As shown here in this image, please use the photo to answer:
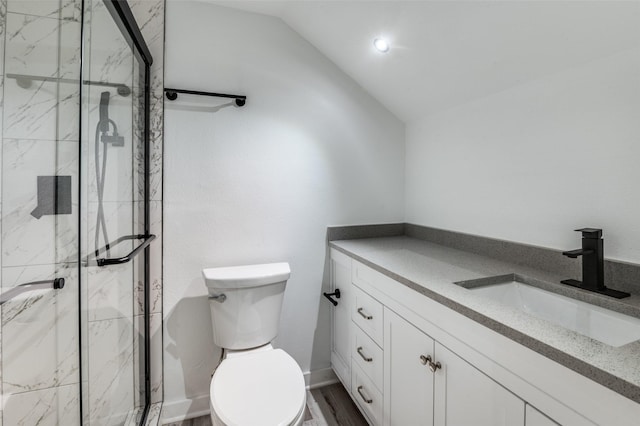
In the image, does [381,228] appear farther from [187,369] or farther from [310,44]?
[187,369]

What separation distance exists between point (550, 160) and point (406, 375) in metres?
1.06

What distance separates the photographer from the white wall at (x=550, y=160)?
3.36 feet

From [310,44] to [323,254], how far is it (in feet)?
4.33

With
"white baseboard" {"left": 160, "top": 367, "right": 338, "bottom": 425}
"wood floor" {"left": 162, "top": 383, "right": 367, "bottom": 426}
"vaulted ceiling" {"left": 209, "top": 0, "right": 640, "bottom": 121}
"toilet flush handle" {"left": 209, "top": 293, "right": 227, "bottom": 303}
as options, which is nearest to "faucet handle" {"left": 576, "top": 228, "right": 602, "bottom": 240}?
"vaulted ceiling" {"left": 209, "top": 0, "right": 640, "bottom": 121}

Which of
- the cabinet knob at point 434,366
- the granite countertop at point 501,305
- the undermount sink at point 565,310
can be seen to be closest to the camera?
the granite countertop at point 501,305

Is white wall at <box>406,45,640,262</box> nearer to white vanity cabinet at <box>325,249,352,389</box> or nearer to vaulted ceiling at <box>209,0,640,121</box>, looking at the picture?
vaulted ceiling at <box>209,0,640,121</box>

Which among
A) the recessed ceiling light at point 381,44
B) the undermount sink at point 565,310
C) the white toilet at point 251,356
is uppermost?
the recessed ceiling light at point 381,44

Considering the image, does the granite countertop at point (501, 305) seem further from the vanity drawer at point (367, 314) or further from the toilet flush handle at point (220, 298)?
the toilet flush handle at point (220, 298)

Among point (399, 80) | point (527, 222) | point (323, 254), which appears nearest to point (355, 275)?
point (323, 254)

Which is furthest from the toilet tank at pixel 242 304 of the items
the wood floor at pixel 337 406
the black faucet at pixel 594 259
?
the black faucet at pixel 594 259

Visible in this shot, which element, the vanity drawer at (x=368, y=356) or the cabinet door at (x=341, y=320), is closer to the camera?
the vanity drawer at (x=368, y=356)

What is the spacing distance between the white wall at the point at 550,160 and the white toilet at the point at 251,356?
1.12 meters

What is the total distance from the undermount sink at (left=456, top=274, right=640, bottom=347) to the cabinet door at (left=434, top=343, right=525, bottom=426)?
301 millimetres

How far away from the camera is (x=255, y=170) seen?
1781mm
